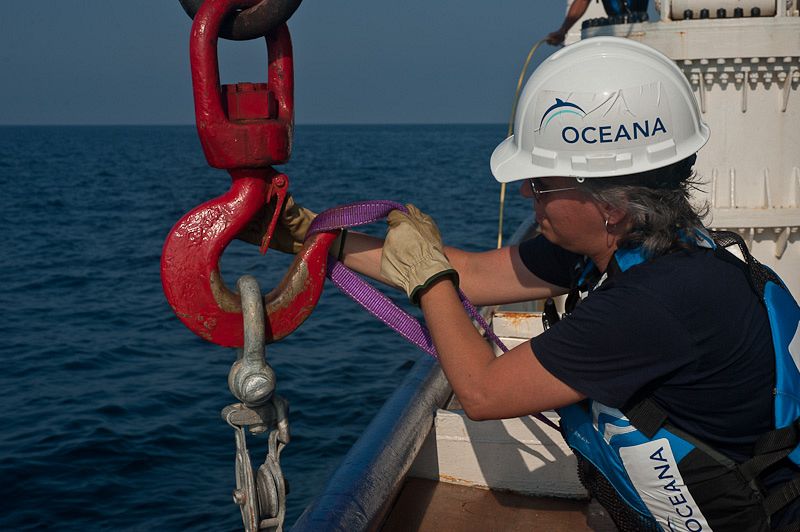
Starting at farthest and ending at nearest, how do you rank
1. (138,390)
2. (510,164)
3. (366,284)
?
(138,390) → (366,284) → (510,164)

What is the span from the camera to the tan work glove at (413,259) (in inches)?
98.7

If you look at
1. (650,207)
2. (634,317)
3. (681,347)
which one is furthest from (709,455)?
(650,207)

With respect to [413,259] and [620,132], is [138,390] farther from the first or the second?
[620,132]

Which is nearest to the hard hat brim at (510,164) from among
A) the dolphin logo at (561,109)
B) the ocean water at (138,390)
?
the dolphin logo at (561,109)

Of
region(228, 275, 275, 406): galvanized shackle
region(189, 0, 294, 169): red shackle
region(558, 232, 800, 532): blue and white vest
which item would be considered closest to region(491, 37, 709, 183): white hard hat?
region(558, 232, 800, 532): blue and white vest

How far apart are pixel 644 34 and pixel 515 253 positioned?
116 inches

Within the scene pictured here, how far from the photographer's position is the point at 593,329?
88.7 inches

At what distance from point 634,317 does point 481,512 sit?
1.86 m

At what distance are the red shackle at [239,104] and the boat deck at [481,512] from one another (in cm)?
191

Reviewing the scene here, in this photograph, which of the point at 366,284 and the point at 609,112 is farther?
the point at 366,284

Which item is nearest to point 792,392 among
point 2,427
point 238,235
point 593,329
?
point 593,329

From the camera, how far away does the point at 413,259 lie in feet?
8.33

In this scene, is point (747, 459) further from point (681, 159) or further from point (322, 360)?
point (322, 360)

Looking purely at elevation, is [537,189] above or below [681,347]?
above
